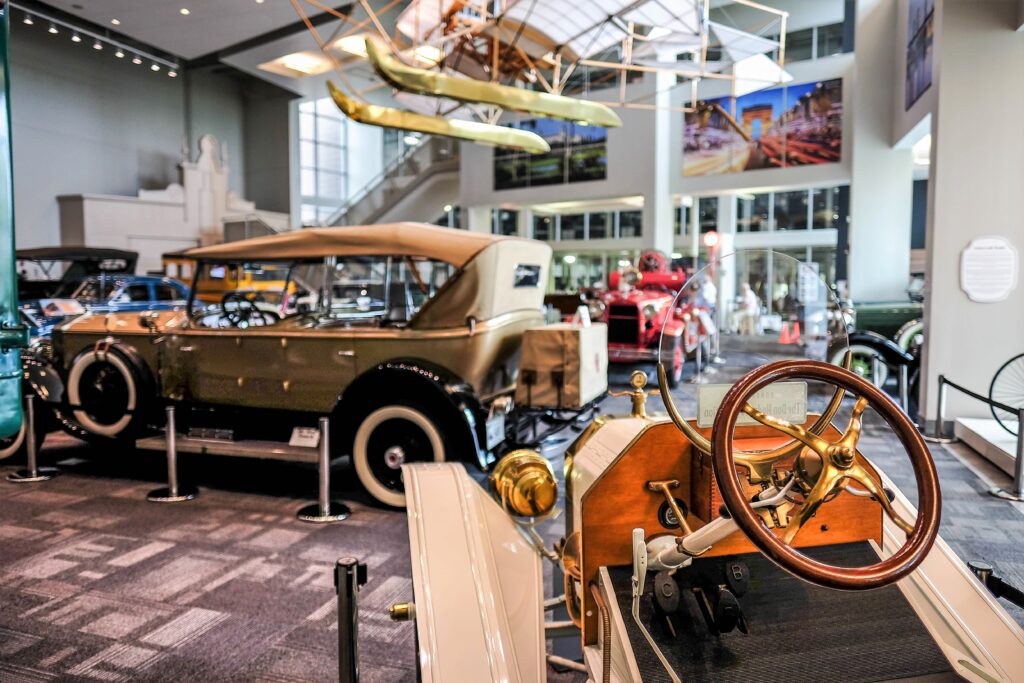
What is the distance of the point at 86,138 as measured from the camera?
Answer: 1744cm

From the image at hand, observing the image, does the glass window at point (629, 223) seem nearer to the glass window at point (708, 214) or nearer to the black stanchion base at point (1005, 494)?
the glass window at point (708, 214)

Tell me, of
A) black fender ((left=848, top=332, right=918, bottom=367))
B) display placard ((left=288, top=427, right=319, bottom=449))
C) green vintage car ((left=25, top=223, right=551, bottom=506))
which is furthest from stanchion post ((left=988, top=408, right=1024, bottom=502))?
display placard ((left=288, top=427, right=319, bottom=449))

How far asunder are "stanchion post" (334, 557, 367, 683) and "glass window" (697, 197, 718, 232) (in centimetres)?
1910

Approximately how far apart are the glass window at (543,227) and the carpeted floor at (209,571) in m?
17.8

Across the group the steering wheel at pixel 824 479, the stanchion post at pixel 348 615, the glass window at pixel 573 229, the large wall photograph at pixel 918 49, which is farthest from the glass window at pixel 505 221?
the steering wheel at pixel 824 479

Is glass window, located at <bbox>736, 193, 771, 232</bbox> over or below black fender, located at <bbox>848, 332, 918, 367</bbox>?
over

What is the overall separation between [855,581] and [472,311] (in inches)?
127

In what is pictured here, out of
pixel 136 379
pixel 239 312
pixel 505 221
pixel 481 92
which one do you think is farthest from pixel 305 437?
pixel 505 221

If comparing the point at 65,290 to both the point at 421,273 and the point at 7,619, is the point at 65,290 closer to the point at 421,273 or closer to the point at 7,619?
the point at 421,273

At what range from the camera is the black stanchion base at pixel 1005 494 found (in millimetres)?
4230

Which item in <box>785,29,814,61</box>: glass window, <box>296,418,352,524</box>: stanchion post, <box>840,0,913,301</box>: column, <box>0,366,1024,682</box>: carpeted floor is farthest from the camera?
<box>785,29,814,61</box>: glass window

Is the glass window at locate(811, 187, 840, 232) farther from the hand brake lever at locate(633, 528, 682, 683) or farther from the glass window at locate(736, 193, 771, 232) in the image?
the hand brake lever at locate(633, 528, 682, 683)

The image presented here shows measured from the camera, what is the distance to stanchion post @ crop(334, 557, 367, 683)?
176 cm

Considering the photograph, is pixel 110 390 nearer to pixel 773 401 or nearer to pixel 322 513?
pixel 322 513
